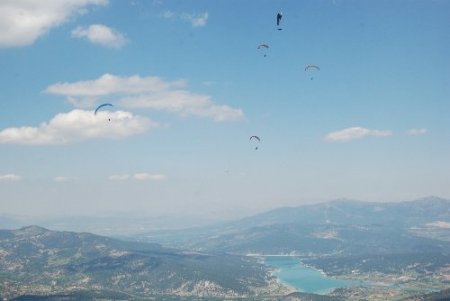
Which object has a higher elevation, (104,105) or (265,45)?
(265,45)

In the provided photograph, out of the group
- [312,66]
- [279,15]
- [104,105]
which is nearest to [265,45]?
[312,66]

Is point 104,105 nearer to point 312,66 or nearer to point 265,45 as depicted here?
point 265,45

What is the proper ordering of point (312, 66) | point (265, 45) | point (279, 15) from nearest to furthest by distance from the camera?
1. point (279, 15)
2. point (265, 45)
3. point (312, 66)

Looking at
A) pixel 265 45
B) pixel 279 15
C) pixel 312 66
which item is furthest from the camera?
pixel 312 66

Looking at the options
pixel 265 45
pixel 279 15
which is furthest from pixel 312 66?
pixel 279 15

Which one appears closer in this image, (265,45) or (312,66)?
(265,45)

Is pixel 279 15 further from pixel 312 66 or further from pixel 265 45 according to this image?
pixel 312 66

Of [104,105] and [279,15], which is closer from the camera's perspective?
[279,15]
